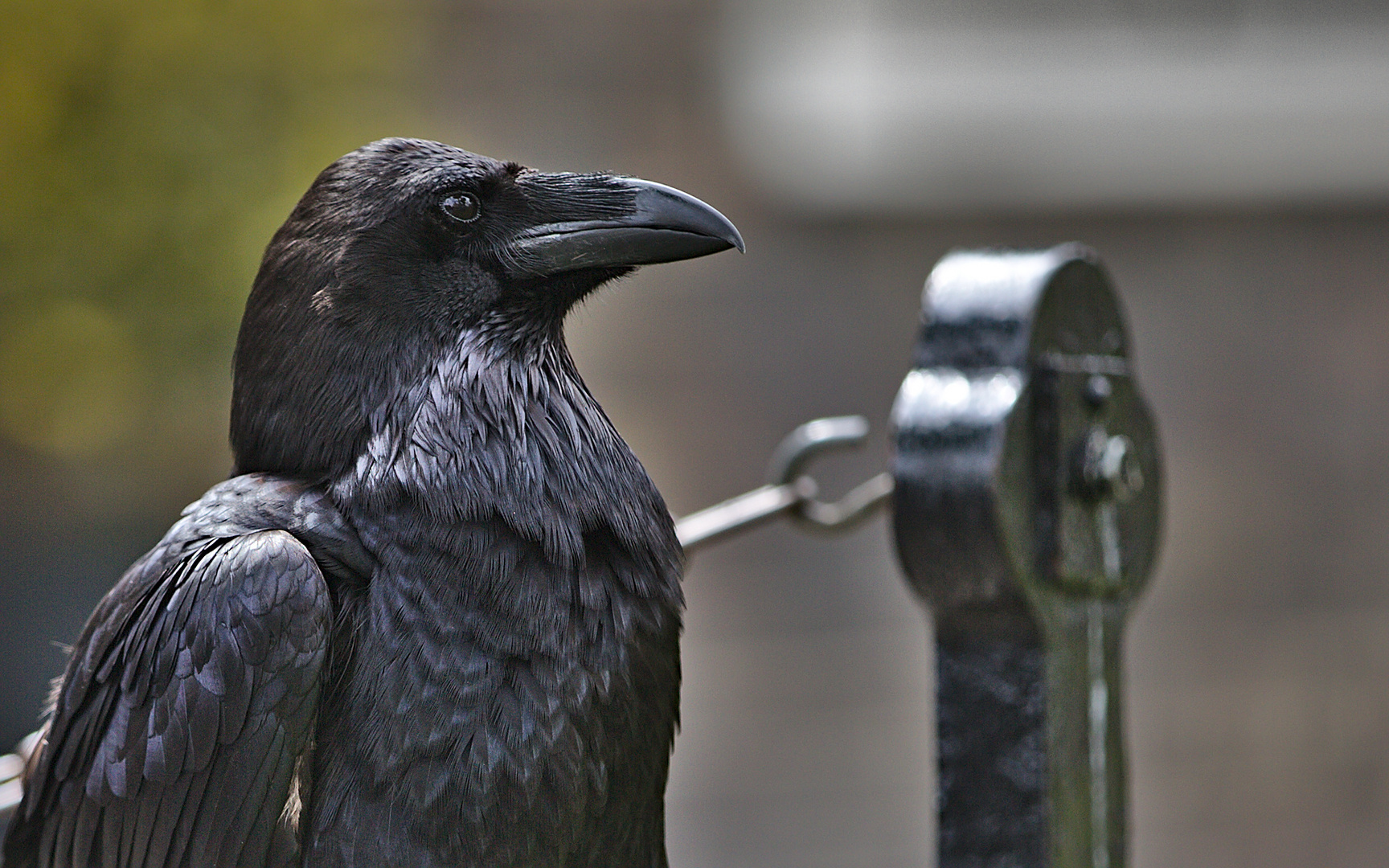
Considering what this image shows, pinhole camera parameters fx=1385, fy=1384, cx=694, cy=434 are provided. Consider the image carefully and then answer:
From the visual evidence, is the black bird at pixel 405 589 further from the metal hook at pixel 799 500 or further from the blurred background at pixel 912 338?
the blurred background at pixel 912 338

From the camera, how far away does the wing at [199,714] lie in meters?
1.28

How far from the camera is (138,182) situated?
4562 mm

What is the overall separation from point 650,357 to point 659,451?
480mm

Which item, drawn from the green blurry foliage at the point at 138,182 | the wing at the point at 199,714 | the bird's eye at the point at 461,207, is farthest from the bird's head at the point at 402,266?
the green blurry foliage at the point at 138,182

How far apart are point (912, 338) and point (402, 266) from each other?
20.2 feet

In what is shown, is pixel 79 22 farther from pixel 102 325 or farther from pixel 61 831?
pixel 61 831

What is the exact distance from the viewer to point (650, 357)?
7012 mm

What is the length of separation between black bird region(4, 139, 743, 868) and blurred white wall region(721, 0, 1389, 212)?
5.95 meters

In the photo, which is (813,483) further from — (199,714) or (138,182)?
(138,182)

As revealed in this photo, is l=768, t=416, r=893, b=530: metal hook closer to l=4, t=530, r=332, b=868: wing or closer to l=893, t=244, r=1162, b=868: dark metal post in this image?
l=893, t=244, r=1162, b=868: dark metal post

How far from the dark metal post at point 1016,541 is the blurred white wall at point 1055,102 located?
18.2 ft

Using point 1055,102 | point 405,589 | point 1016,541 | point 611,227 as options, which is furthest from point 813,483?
point 1055,102

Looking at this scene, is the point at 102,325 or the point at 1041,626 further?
the point at 102,325

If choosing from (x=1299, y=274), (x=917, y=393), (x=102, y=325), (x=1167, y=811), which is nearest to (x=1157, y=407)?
(x=1299, y=274)
